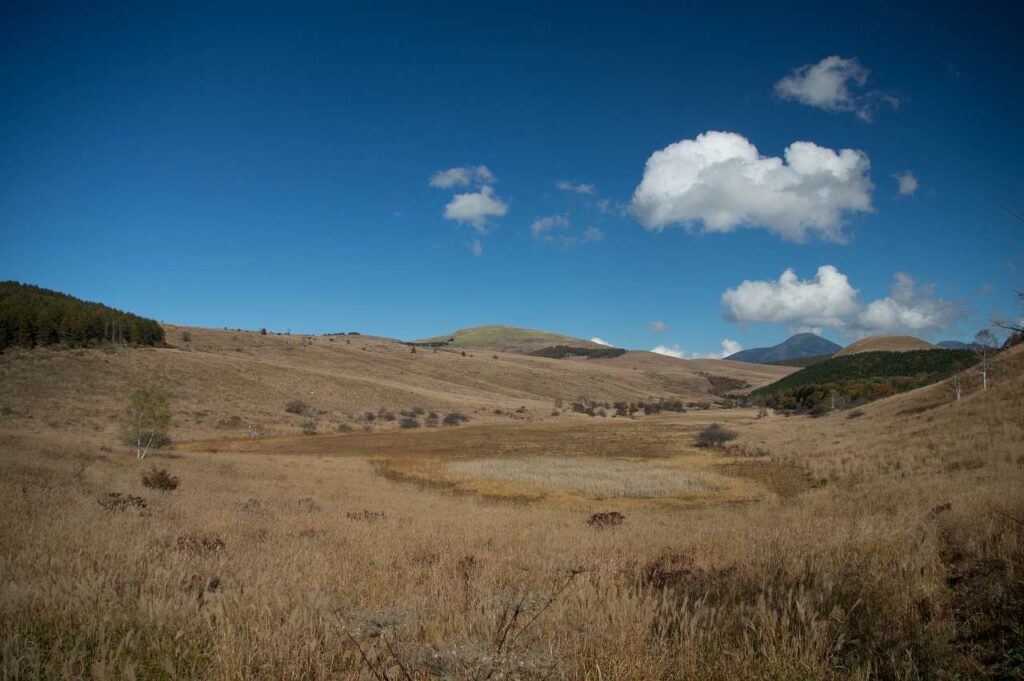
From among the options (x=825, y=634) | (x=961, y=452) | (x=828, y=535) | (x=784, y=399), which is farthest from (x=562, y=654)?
(x=784, y=399)

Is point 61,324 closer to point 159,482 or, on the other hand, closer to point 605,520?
point 159,482

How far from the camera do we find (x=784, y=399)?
108 meters

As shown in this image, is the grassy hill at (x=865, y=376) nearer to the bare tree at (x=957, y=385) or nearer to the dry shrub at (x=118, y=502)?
the bare tree at (x=957, y=385)

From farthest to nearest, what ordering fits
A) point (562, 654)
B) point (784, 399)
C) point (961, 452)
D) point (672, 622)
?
point (784, 399) → point (961, 452) → point (672, 622) → point (562, 654)

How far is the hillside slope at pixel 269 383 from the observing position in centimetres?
5875

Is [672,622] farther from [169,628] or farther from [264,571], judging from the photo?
[264,571]

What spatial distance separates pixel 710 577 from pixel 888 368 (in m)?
156

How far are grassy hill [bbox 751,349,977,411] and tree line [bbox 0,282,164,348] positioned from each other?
119 m

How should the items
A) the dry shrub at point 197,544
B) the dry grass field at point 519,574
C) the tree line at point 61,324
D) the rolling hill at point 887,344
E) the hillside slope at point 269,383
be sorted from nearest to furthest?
the dry grass field at point 519,574
the dry shrub at point 197,544
the hillside slope at point 269,383
the tree line at point 61,324
the rolling hill at point 887,344

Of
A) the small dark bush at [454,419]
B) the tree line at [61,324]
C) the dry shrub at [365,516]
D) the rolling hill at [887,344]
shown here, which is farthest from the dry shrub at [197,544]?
the rolling hill at [887,344]

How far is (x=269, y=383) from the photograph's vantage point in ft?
272

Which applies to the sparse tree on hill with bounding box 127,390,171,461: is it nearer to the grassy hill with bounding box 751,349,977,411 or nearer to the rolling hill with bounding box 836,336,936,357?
the grassy hill with bounding box 751,349,977,411

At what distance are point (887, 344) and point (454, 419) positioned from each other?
153 m

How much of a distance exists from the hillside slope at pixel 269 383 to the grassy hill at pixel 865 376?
107 ft
